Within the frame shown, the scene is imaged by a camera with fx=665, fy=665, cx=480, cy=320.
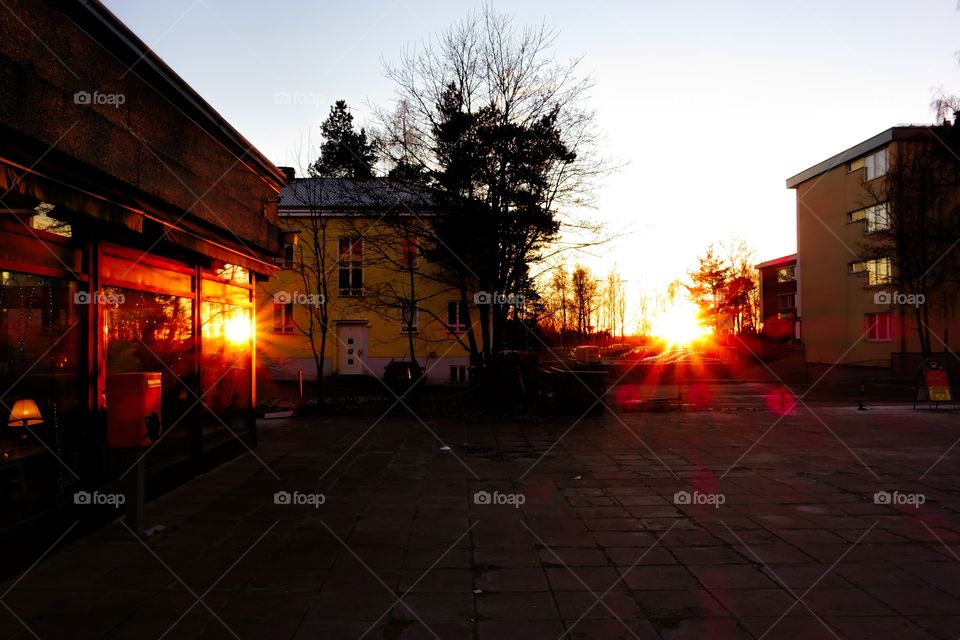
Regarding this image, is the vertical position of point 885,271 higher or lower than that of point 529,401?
higher

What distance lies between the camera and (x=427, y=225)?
1803 centimetres

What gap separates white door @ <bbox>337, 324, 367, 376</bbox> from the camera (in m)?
31.0

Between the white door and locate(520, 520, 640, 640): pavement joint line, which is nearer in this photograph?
locate(520, 520, 640, 640): pavement joint line

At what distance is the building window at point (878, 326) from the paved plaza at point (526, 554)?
984 inches

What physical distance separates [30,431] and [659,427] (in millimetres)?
11974

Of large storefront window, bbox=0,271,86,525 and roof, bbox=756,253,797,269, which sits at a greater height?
roof, bbox=756,253,797,269

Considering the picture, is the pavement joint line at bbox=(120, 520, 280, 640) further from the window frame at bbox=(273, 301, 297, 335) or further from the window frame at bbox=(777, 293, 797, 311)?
the window frame at bbox=(777, 293, 797, 311)

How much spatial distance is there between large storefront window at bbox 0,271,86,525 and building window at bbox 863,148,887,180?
3483cm

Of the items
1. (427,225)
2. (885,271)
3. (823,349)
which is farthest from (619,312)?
(427,225)

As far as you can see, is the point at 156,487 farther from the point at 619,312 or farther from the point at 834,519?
the point at 619,312

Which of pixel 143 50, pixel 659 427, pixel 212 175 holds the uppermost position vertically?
pixel 143 50

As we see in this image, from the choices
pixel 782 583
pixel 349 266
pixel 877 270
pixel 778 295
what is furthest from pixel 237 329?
pixel 778 295

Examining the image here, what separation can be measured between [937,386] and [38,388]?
20.8 meters

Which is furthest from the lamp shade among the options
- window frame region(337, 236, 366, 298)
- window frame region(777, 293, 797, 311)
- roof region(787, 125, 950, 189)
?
window frame region(777, 293, 797, 311)
